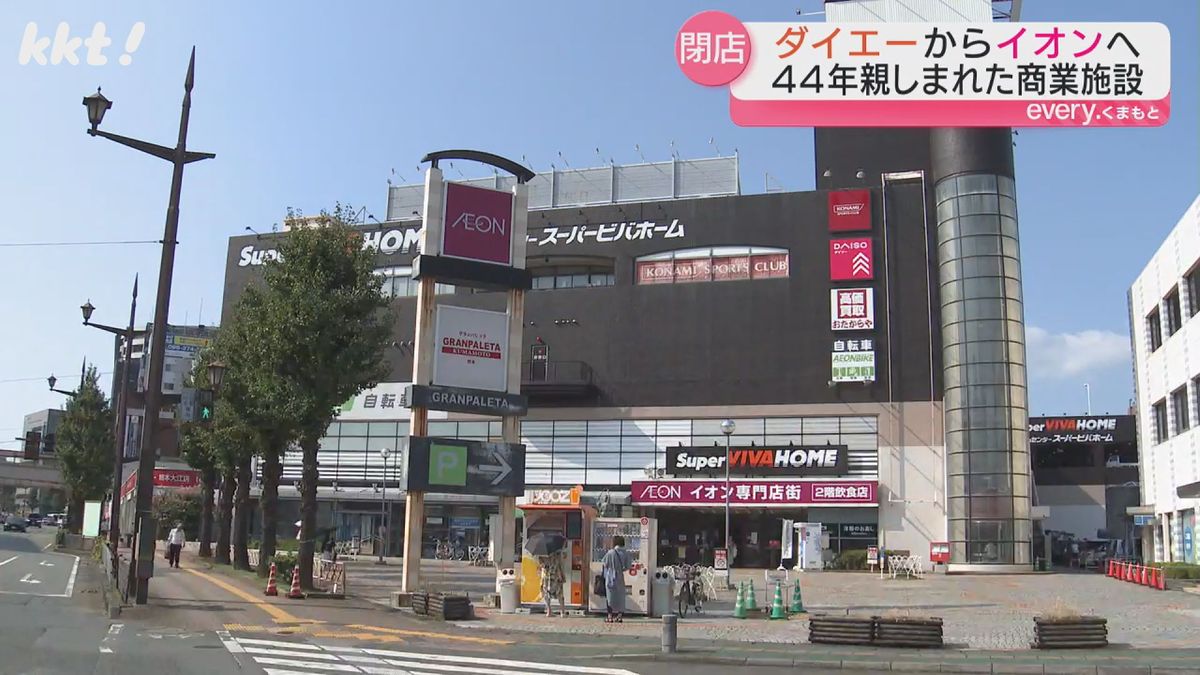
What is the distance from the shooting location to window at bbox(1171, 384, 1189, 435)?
40969mm

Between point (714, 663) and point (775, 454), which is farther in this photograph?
point (775, 454)

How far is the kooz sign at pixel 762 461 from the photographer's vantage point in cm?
4888

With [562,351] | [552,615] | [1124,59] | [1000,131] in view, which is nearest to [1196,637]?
[1124,59]

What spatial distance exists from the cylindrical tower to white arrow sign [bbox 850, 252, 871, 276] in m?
3.29

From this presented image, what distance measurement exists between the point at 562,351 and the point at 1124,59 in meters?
41.9

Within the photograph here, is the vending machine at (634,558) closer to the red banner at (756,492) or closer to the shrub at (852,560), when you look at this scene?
the shrub at (852,560)

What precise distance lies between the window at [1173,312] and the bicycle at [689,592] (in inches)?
1020

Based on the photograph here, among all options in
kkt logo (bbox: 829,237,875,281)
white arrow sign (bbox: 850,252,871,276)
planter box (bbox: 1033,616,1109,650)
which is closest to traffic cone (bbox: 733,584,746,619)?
planter box (bbox: 1033,616,1109,650)

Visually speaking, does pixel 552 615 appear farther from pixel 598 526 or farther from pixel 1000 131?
pixel 1000 131

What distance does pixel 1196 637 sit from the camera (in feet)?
62.5

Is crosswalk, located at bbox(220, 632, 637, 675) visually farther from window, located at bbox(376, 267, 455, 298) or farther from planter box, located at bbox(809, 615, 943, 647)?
window, located at bbox(376, 267, 455, 298)

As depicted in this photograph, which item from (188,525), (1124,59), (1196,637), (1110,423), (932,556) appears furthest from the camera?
(1110,423)

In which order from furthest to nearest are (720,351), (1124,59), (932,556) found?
1. (720,351)
2. (932,556)
3. (1124,59)

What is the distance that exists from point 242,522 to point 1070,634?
90.9ft
